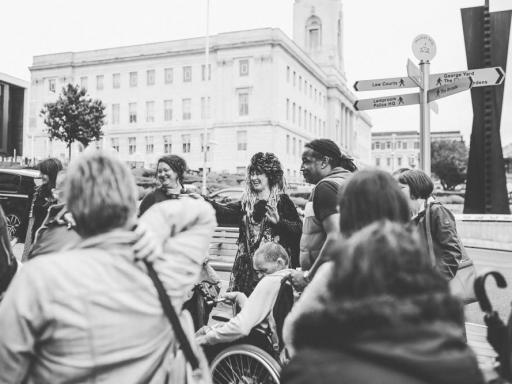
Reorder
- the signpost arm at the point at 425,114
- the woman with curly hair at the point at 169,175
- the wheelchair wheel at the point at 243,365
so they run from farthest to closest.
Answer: the signpost arm at the point at 425,114, the woman with curly hair at the point at 169,175, the wheelchair wheel at the point at 243,365

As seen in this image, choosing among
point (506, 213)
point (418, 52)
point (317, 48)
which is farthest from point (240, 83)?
point (418, 52)

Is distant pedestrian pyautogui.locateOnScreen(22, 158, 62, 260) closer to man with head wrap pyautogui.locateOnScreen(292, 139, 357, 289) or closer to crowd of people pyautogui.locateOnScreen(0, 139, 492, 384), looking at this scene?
crowd of people pyautogui.locateOnScreen(0, 139, 492, 384)

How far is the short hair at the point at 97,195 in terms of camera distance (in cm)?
188

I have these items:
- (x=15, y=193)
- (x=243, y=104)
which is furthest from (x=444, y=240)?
(x=243, y=104)

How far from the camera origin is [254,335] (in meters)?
3.70

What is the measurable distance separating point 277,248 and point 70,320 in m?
2.42

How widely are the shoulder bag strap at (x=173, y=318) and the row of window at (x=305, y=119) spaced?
→ 62.3 meters

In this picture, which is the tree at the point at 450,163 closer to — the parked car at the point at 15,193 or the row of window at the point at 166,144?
the row of window at the point at 166,144

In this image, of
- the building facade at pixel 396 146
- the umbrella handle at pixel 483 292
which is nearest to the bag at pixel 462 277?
the umbrella handle at pixel 483 292

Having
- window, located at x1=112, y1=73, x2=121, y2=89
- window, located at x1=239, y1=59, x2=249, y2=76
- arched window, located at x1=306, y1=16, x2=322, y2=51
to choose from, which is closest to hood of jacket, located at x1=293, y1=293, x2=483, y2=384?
window, located at x1=239, y1=59, x2=249, y2=76

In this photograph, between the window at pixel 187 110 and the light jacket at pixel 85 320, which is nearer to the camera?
the light jacket at pixel 85 320

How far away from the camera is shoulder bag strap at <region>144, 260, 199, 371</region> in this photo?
6.40 ft

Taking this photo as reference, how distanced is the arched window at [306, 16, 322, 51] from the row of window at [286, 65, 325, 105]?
378 inches

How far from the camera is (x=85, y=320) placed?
175 centimetres
